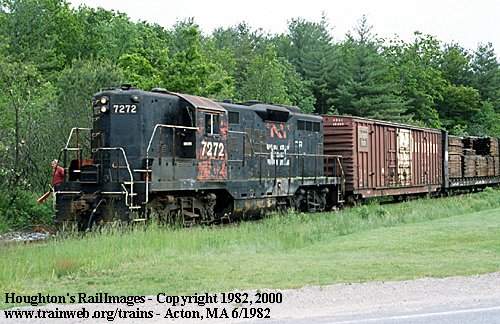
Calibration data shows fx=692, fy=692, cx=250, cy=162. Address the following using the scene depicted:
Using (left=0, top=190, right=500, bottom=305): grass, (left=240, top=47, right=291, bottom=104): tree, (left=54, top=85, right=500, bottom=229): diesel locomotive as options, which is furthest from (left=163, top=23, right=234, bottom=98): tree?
(left=0, top=190, right=500, bottom=305): grass

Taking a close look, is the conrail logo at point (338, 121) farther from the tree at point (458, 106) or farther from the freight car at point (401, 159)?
the tree at point (458, 106)

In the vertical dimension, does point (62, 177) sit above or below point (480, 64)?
below

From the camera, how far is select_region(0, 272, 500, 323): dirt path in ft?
27.8

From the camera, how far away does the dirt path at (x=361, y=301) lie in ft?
27.8

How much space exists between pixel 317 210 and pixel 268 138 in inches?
169

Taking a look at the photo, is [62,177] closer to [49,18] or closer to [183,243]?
[183,243]

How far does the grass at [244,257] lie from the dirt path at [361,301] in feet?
1.85

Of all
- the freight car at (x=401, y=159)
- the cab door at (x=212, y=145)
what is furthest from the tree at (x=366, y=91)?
the cab door at (x=212, y=145)

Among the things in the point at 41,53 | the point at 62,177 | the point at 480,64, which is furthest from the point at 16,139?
the point at 480,64

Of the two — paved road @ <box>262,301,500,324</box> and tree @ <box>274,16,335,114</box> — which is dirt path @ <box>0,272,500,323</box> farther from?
tree @ <box>274,16,335,114</box>

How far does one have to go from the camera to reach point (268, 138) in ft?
76.3

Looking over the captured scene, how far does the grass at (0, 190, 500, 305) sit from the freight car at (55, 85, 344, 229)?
178 cm

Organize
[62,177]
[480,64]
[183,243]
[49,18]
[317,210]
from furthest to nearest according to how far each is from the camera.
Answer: [480,64] < [49,18] < [317,210] < [62,177] < [183,243]

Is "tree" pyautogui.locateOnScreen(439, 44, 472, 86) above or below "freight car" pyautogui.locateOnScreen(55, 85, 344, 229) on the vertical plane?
above
